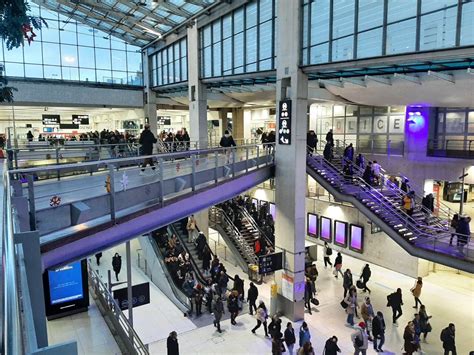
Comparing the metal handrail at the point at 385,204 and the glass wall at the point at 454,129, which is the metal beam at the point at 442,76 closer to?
the metal handrail at the point at 385,204

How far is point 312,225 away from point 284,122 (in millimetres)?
10325

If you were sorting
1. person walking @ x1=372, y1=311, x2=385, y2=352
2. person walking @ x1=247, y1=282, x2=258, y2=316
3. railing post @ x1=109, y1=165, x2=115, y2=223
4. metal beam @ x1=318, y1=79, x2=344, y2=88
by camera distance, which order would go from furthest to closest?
1. metal beam @ x1=318, y1=79, x2=344, y2=88
2. person walking @ x1=247, y1=282, x2=258, y2=316
3. person walking @ x1=372, y1=311, x2=385, y2=352
4. railing post @ x1=109, y1=165, x2=115, y2=223

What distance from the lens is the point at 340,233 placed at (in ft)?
71.1

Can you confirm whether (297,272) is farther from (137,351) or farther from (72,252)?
(72,252)

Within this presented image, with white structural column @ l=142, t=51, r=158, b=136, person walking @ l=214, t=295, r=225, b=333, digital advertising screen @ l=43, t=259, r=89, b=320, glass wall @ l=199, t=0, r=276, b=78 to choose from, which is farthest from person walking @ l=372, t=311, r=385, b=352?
white structural column @ l=142, t=51, r=158, b=136

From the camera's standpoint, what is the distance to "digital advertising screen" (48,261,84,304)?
1035 centimetres

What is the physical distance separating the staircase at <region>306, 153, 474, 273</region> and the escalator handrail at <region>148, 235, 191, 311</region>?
767 cm

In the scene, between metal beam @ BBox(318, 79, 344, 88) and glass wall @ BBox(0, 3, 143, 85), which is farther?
glass wall @ BBox(0, 3, 143, 85)

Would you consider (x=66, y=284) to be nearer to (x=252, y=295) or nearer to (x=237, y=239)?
(x=252, y=295)

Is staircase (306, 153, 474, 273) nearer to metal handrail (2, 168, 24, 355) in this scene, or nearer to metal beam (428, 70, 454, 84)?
metal beam (428, 70, 454, 84)

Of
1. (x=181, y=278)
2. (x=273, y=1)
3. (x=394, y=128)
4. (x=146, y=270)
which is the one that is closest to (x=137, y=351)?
(x=181, y=278)

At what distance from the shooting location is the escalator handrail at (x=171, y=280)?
620 inches

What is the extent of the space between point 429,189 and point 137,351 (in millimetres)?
16163

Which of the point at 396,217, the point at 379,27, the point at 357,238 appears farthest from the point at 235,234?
the point at 379,27
